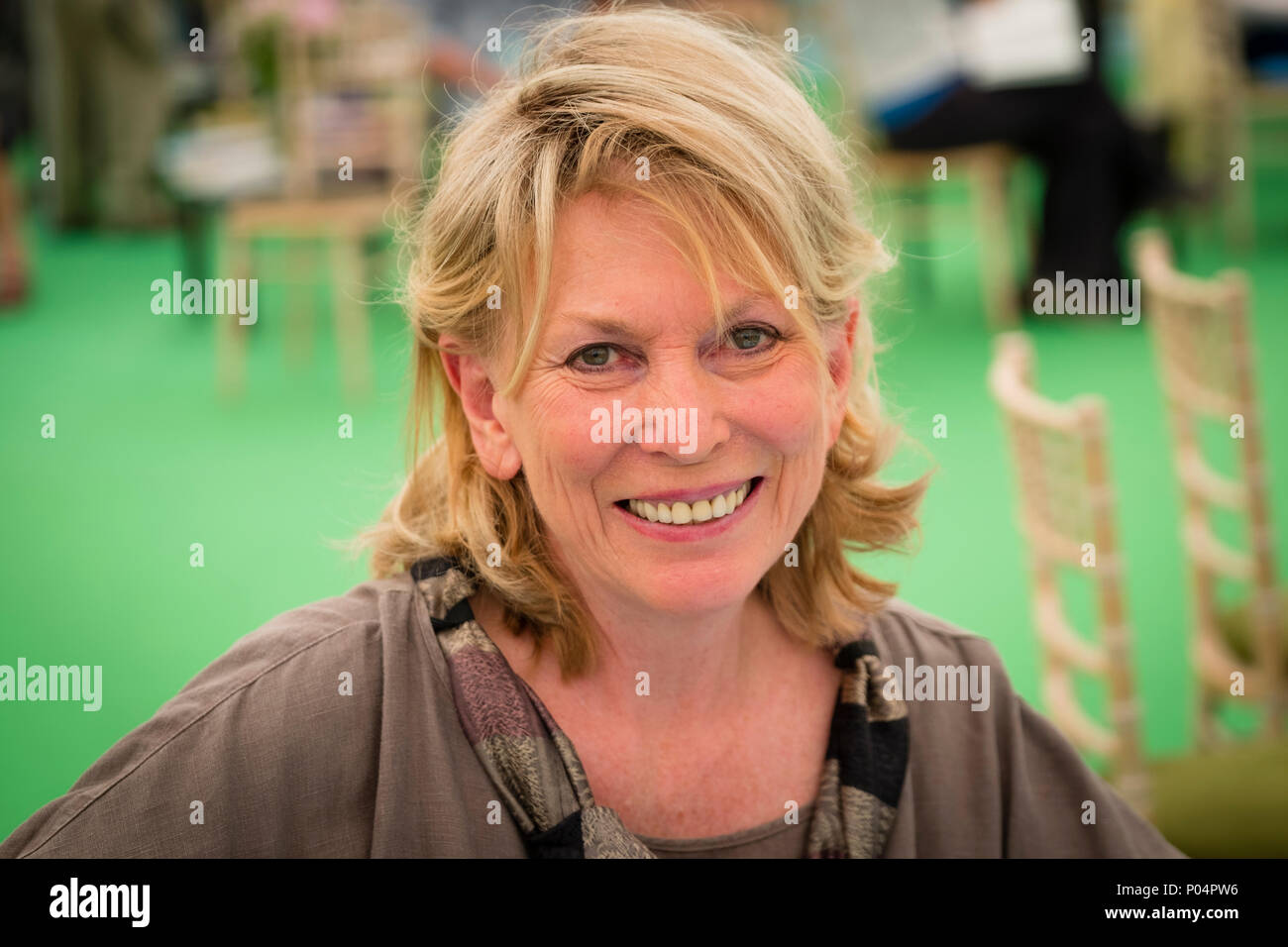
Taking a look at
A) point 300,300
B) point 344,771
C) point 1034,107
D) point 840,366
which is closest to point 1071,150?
point 1034,107

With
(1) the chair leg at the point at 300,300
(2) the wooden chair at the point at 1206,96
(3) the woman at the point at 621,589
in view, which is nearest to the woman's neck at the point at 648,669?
(3) the woman at the point at 621,589

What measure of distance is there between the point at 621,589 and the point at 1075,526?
0.78m

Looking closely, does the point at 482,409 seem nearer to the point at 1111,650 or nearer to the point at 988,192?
the point at 1111,650

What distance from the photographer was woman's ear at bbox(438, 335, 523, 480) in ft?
4.00

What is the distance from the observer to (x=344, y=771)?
1136 mm

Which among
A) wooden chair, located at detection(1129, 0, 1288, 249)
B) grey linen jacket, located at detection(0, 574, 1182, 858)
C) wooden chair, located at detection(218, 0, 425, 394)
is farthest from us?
wooden chair, located at detection(1129, 0, 1288, 249)

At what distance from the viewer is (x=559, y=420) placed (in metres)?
1.13

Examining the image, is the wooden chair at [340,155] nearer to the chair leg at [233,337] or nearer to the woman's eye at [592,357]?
the chair leg at [233,337]

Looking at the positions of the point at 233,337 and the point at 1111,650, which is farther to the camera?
the point at 233,337

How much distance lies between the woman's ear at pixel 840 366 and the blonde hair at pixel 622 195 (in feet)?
0.11

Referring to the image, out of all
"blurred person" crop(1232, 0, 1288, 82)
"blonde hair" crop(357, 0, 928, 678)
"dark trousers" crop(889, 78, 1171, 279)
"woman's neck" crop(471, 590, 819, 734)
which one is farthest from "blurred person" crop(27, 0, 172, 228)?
Result: "woman's neck" crop(471, 590, 819, 734)

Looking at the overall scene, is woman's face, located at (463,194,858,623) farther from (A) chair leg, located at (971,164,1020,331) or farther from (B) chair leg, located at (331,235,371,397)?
(A) chair leg, located at (971,164,1020,331)

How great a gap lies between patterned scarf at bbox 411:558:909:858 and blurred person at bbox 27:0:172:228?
19.2 ft
